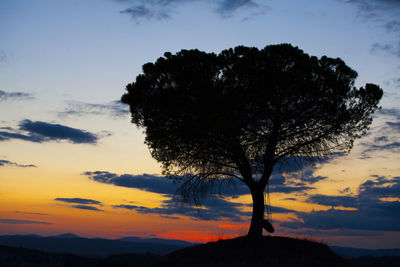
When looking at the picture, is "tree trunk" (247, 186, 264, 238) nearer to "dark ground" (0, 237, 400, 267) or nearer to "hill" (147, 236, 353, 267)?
"hill" (147, 236, 353, 267)

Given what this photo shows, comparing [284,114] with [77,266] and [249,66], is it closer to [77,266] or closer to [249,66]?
[249,66]

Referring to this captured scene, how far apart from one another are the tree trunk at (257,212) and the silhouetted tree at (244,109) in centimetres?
6

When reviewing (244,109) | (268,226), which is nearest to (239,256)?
(268,226)

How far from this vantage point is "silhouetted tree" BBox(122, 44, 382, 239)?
71.2 ft

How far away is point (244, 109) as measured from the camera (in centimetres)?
2197

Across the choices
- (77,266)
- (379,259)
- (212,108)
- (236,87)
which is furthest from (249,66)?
(379,259)

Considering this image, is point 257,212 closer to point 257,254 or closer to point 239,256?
point 257,254

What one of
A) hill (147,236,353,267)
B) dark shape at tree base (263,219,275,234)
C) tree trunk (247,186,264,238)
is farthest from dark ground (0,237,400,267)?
tree trunk (247,186,264,238)

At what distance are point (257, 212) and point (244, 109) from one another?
6.20 meters

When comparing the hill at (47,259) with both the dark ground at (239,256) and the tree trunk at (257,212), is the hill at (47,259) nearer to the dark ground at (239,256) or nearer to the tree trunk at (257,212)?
the dark ground at (239,256)

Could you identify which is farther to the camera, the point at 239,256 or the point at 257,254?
the point at 239,256

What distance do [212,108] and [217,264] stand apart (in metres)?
8.40

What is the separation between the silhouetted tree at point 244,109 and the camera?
2170 cm

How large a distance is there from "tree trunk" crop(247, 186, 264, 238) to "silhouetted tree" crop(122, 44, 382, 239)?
0.06 m
